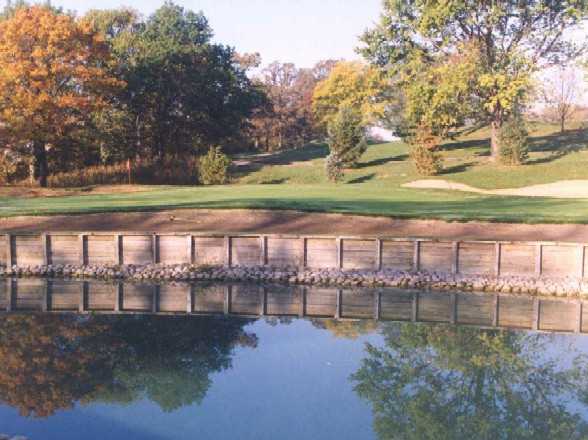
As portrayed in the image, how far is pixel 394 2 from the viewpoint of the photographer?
42219 mm

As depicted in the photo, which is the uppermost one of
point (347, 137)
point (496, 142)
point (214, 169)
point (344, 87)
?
point (344, 87)

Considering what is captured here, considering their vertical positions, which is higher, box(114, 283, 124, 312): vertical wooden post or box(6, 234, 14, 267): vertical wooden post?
box(6, 234, 14, 267): vertical wooden post

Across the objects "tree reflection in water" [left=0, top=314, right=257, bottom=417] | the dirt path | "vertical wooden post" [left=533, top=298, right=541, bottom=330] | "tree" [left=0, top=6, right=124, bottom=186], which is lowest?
"tree reflection in water" [left=0, top=314, right=257, bottom=417]

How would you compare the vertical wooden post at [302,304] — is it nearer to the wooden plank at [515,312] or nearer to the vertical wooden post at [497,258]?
the wooden plank at [515,312]

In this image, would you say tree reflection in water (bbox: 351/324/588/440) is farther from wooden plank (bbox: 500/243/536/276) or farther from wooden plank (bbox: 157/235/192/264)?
wooden plank (bbox: 157/235/192/264)

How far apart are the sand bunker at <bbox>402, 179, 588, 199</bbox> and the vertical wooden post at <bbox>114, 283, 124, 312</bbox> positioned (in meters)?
21.5

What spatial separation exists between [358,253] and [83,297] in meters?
7.04

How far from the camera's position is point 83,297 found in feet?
53.9

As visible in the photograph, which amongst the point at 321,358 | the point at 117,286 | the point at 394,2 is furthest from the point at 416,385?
the point at 394,2

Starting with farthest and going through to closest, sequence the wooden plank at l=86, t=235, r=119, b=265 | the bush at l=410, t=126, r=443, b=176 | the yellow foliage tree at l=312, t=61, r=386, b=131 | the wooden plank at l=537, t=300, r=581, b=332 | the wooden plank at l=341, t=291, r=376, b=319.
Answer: the yellow foliage tree at l=312, t=61, r=386, b=131 < the bush at l=410, t=126, r=443, b=176 < the wooden plank at l=86, t=235, r=119, b=265 < the wooden plank at l=341, t=291, r=376, b=319 < the wooden plank at l=537, t=300, r=581, b=332

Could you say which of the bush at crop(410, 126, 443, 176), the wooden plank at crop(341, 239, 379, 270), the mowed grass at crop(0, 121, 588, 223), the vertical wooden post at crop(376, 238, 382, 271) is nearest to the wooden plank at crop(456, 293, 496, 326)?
the vertical wooden post at crop(376, 238, 382, 271)

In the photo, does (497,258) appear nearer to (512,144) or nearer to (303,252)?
(303,252)

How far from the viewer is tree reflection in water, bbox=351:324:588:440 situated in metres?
9.04

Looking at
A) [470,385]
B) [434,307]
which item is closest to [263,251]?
[434,307]
